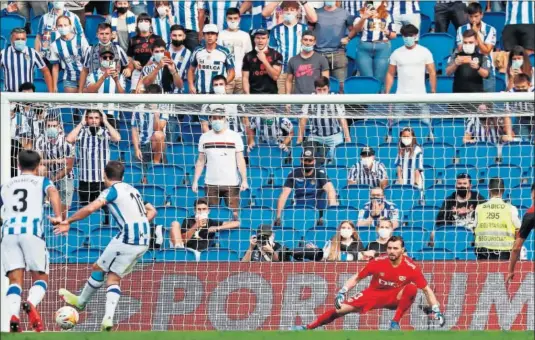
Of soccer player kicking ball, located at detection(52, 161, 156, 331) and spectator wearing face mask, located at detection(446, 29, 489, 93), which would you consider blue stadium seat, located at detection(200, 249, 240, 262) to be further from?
spectator wearing face mask, located at detection(446, 29, 489, 93)

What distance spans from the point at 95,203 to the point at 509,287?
3855 millimetres

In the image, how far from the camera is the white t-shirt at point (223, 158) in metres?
11.0

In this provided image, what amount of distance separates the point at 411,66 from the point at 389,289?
3.17 meters

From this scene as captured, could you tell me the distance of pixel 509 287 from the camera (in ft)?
36.5

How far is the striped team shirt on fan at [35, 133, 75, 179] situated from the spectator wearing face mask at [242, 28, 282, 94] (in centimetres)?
307

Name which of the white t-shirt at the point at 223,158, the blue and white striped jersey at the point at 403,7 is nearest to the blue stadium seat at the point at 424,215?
the white t-shirt at the point at 223,158

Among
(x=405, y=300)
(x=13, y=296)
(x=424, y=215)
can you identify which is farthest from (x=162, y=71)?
(x=13, y=296)

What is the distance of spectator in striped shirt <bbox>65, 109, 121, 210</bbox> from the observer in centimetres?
1082

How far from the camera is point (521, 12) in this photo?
13.9 meters

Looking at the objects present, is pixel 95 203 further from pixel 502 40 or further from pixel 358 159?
pixel 502 40

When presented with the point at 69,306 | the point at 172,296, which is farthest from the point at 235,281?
the point at 69,306

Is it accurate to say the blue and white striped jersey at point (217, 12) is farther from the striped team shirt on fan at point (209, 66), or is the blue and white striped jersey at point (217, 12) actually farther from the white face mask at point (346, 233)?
the white face mask at point (346, 233)

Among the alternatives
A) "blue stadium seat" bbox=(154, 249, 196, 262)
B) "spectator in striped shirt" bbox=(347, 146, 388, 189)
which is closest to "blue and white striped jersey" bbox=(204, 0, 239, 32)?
"spectator in striped shirt" bbox=(347, 146, 388, 189)

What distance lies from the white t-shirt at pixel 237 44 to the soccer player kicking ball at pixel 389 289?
343cm
